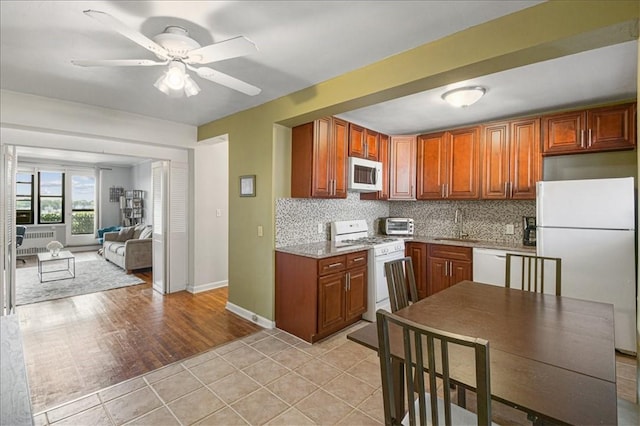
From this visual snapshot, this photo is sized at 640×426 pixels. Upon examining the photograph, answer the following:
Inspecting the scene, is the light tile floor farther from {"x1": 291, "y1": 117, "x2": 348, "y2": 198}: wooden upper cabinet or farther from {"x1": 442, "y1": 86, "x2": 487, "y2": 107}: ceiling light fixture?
{"x1": 442, "y1": 86, "x2": 487, "y2": 107}: ceiling light fixture

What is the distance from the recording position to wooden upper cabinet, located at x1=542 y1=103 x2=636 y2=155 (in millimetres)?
3006

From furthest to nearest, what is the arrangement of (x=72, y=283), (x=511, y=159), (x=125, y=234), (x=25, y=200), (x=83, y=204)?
(x=83, y=204), (x=25, y=200), (x=125, y=234), (x=72, y=283), (x=511, y=159)

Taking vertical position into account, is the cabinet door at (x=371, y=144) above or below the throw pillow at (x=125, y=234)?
above

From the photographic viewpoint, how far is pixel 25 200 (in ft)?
25.0

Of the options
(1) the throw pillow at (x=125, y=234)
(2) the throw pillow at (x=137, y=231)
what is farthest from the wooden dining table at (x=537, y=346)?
(1) the throw pillow at (x=125, y=234)

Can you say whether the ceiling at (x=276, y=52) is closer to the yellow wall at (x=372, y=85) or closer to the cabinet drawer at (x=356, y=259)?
the yellow wall at (x=372, y=85)

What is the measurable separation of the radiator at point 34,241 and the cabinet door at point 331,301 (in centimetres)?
836

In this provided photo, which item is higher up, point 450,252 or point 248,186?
point 248,186

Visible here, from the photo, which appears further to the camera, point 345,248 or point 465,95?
point 345,248

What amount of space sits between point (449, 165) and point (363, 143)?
122cm

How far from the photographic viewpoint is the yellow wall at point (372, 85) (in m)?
1.61

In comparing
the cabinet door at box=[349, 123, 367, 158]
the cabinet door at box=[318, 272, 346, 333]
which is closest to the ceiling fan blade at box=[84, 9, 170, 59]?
the cabinet door at box=[318, 272, 346, 333]

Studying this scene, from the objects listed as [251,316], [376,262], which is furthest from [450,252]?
[251,316]

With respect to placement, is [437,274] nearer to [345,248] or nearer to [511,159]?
[345,248]
